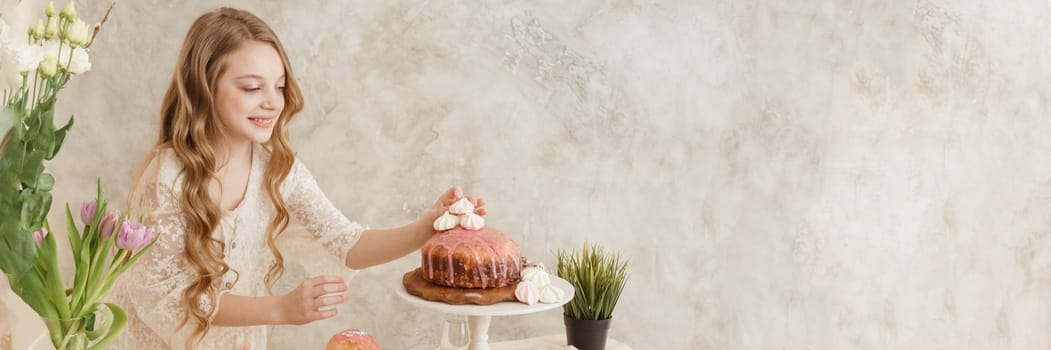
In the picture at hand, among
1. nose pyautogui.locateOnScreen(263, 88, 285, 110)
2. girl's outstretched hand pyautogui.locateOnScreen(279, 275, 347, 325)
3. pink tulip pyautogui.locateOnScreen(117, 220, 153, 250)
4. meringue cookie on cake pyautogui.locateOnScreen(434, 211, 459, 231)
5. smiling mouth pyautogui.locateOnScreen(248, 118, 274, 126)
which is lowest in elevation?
girl's outstretched hand pyautogui.locateOnScreen(279, 275, 347, 325)

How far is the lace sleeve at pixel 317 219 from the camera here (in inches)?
65.7

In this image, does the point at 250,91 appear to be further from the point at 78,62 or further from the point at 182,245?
the point at 78,62

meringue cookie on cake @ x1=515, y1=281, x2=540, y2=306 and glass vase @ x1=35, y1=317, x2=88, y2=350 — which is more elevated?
meringue cookie on cake @ x1=515, y1=281, x2=540, y2=306

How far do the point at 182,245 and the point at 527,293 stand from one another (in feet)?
1.84

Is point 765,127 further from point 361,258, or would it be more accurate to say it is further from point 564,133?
point 361,258

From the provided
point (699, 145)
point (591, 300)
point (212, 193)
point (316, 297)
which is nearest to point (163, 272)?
point (212, 193)

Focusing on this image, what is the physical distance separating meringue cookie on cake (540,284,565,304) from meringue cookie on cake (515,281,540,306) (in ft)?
0.04

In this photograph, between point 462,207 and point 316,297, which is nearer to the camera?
point 316,297

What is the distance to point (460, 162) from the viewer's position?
2.06m

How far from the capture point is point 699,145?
228 centimetres

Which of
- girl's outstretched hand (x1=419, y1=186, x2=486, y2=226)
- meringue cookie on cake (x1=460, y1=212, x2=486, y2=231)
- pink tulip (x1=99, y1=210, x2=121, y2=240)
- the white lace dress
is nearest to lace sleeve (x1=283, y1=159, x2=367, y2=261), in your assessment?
the white lace dress

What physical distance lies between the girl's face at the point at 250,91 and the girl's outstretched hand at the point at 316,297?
29cm

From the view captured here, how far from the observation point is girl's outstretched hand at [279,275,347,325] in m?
1.34

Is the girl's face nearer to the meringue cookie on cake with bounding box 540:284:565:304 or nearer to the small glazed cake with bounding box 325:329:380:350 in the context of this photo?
the small glazed cake with bounding box 325:329:380:350
